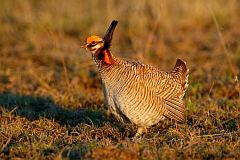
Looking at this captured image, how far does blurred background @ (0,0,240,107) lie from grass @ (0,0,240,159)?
0.07 feet

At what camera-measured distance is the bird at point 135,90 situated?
207 inches

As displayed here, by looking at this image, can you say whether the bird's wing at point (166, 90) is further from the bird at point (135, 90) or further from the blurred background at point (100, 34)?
the blurred background at point (100, 34)

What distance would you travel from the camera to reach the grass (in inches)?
193

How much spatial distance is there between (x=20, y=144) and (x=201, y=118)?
6.87ft

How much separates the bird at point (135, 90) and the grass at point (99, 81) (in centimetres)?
20

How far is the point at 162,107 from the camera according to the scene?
553 centimetres

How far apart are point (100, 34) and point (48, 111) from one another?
14.1 ft

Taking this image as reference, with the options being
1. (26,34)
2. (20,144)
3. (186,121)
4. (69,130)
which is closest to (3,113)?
(69,130)

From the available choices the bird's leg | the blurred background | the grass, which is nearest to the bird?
the bird's leg

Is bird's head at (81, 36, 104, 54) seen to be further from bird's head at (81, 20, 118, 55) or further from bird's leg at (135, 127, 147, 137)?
bird's leg at (135, 127, 147, 137)

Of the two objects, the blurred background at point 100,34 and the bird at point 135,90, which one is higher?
the blurred background at point 100,34

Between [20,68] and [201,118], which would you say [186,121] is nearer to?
[201,118]

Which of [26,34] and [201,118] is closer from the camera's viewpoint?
[201,118]

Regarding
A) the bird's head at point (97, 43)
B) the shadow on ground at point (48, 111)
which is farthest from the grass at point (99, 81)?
the bird's head at point (97, 43)
